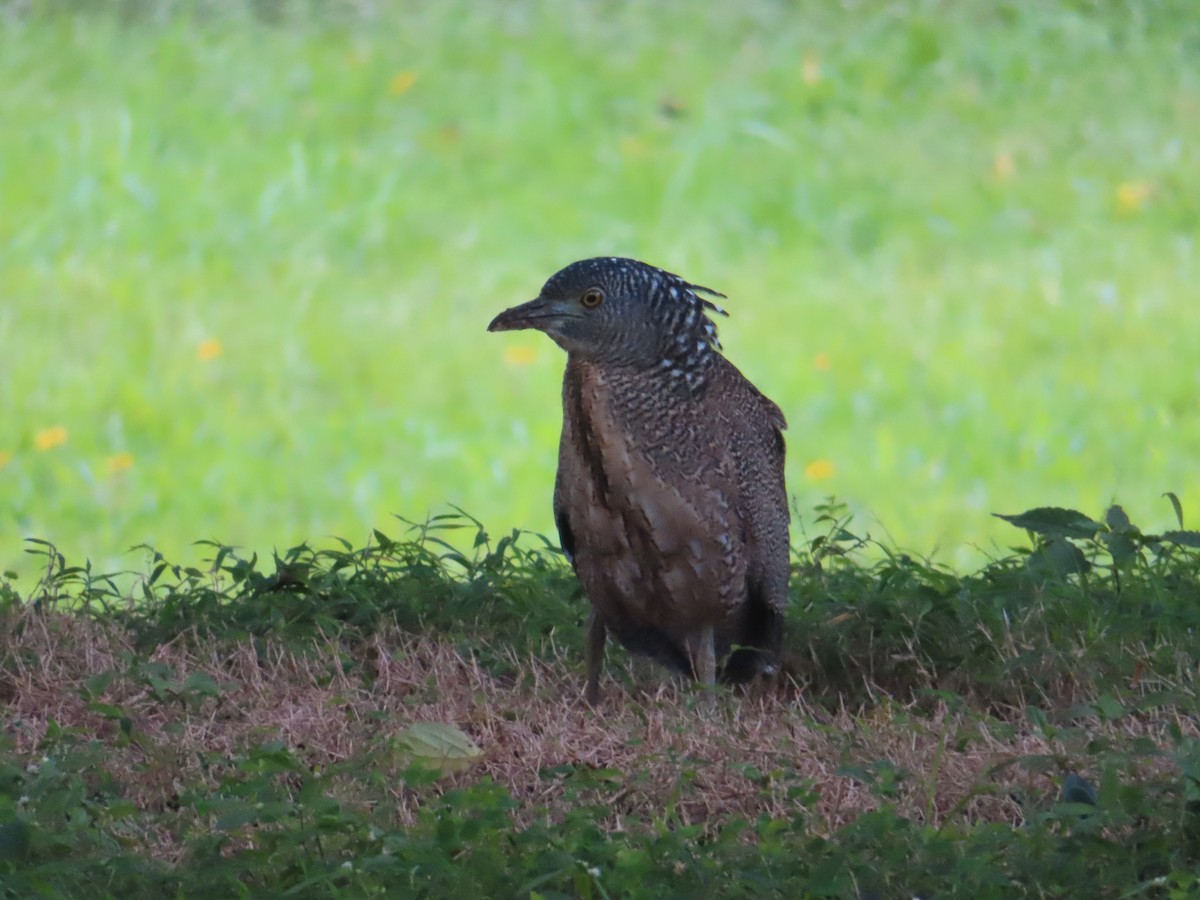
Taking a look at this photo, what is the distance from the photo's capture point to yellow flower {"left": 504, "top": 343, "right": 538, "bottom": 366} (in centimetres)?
945

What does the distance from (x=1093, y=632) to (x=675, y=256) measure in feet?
15.8

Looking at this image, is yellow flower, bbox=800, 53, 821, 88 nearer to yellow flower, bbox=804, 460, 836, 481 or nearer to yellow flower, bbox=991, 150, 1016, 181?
yellow flower, bbox=991, 150, 1016, 181

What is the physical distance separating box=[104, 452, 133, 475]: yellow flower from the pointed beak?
4057 millimetres

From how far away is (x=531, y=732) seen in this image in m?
4.89

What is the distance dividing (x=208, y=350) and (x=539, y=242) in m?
1.72

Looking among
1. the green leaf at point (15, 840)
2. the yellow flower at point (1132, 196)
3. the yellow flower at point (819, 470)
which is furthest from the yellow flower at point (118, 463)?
the yellow flower at point (1132, 196)

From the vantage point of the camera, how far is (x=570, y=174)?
10406 millimetres

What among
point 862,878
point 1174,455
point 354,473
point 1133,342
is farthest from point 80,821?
point 1133,342

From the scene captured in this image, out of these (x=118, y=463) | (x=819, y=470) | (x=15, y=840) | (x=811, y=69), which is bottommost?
(x=15, y=840)

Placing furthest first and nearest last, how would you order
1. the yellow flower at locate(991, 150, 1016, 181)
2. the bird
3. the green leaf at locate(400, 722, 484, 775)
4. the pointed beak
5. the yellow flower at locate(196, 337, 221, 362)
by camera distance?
the yellow flower at locate(991, 150, 1016, 181)
the yellow flower at locate(196, 337, 221, 362)
the bird
the pointed beak
the green leaf at locate(400, 722, 484, 775)

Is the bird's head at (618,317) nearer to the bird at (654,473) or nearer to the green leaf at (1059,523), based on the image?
the bird at (654,473)

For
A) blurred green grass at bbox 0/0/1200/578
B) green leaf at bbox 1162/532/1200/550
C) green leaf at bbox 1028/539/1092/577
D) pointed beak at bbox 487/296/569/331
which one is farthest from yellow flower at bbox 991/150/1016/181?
pointed beak at bbox 487/296/569/331

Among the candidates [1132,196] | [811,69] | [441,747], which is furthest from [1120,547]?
[811,69]

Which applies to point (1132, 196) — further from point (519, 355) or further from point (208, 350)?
point (208, 350)
